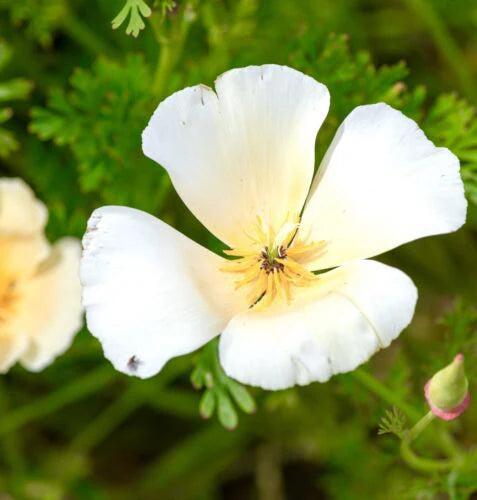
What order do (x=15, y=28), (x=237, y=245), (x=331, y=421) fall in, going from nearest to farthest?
(x=237, y=245) → (x=331, y=421) → (x=15, y=28)

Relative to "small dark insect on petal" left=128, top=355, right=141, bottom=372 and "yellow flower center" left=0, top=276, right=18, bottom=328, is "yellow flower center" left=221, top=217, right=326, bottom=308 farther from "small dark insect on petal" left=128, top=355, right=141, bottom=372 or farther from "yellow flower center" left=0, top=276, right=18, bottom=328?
"yellow flower center" left=0, top=276, right=18, bottom=328

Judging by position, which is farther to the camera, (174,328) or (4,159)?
(4,159)

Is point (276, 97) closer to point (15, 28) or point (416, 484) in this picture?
point (416, 484)

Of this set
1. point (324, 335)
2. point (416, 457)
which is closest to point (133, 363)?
point (324, 335)

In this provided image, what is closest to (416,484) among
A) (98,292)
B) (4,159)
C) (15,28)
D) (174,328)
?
(174,328)

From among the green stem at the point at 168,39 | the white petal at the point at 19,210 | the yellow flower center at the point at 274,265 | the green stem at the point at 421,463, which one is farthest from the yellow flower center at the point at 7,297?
the green stem at the point at 421,463

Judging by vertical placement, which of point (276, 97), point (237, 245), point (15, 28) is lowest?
point (15, 28)

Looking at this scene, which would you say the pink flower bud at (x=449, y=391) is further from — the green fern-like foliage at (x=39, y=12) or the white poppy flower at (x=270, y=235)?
the green fern-like foliage at (x=39, y=12)
